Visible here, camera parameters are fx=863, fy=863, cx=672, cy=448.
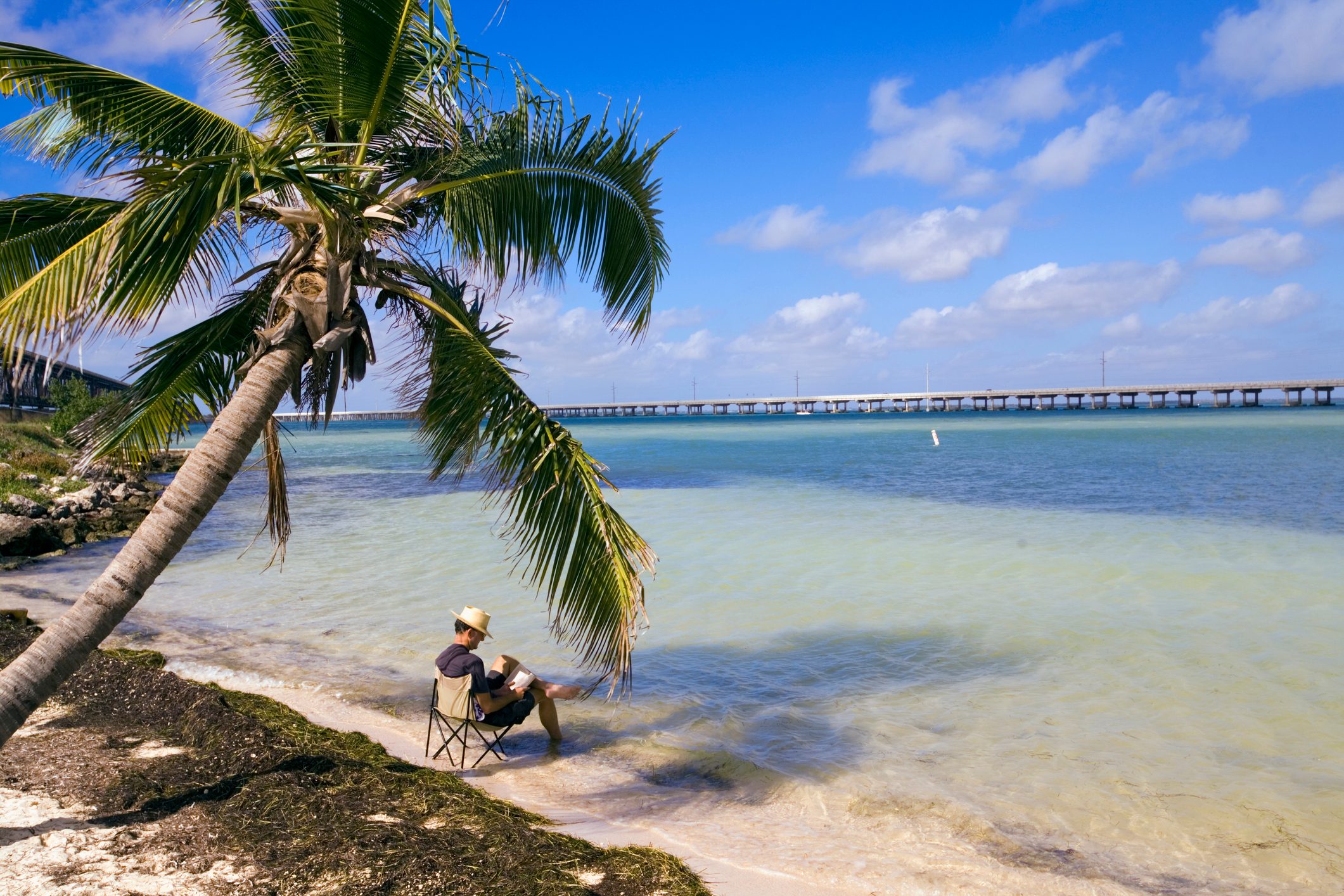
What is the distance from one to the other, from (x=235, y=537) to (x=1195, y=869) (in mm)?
18550

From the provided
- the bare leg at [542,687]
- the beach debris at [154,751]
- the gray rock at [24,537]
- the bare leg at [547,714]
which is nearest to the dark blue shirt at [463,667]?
the bare leg at [542,687]

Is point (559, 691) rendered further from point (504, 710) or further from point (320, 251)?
point (320, 251)

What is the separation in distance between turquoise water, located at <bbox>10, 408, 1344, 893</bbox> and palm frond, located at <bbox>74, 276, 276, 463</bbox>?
3.39 m

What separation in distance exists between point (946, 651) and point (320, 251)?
25.3 ft

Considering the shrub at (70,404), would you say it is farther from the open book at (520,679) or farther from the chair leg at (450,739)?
the open book at (520,679)

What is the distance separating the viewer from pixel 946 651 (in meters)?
9.55

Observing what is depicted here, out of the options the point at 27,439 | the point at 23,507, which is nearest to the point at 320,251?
the point at 23,507

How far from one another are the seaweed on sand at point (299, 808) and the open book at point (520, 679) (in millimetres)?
959

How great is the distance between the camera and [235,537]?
1869 cm

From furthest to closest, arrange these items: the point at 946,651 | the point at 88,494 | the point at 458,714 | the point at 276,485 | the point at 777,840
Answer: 1. the point at 88,494
2. the point at 946,651
3. the point at 458,714
4. the point at 276,485
5. the point at 777,840

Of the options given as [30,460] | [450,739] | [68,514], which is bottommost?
[450,739]

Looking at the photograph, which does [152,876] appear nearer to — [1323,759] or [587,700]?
[587,700]

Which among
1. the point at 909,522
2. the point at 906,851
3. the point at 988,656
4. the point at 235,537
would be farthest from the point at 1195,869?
the point at 235,537

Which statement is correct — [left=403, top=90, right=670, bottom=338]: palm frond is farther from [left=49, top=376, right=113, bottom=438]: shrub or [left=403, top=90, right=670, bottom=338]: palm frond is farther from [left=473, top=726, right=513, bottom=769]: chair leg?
[left=49, top=376, right=113, bottom=438]: shrub
